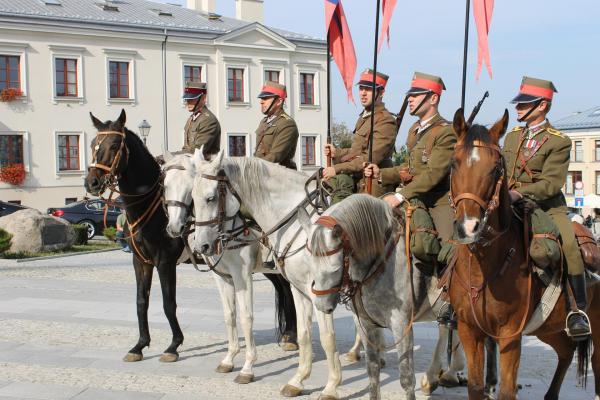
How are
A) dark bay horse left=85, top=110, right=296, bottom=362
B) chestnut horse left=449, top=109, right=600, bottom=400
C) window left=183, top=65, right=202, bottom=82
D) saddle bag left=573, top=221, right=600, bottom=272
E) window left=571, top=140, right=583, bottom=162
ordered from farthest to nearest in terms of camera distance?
1. window left=571, top=140, right=583, bottom=162
2. window left=183, top=65, right=202, bottom=82
3. dark bay horse left=85, top=110, right=296, bottom=362
4. saddle bag left=573, top=221, right=600, bottom=272
5. chestnut horse left=449, top=109, right=600, bottom=400

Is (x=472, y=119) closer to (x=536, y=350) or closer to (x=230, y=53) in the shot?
(x=536, y=350)

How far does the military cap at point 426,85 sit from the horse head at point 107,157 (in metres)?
3.48

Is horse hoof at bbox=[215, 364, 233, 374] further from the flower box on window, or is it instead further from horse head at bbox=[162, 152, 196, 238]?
the flower box on window

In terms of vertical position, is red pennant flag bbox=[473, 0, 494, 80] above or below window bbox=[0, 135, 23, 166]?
above

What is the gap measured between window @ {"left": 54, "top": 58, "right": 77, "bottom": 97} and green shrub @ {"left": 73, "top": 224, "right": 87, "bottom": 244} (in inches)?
688

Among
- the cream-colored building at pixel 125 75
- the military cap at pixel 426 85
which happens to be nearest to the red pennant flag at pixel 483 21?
the military cap at pixel 426 85

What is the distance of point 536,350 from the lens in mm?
9109

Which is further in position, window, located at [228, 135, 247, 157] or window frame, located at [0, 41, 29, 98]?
window, located at [228, 135, 247, 157]

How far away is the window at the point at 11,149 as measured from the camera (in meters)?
37.5

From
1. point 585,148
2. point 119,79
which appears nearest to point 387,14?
point 119,79

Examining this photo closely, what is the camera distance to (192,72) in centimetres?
4391

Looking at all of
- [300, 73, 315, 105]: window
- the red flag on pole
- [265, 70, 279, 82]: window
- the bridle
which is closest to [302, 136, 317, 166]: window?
[300, 73, 315, 105]: window

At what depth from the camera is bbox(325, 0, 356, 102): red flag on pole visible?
7715mm

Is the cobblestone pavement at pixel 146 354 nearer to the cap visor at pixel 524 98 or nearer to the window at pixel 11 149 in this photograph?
the cap visor at pixel 524 98
